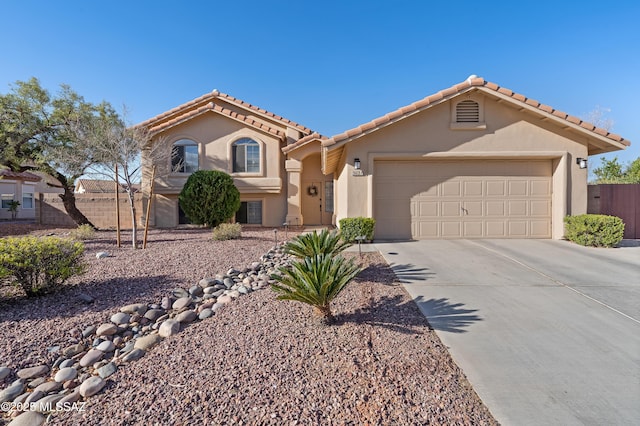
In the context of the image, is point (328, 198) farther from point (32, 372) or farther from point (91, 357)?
point (32, 372)

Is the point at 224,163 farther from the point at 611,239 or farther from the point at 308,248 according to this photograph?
the point at 611,239

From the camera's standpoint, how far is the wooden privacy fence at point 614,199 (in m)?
9.76

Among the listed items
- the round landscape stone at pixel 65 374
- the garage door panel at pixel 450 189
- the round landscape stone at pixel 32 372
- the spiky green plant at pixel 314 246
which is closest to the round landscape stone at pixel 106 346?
the round landscape stone at pixel 65 374

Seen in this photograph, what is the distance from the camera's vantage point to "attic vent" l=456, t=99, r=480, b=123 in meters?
9.30

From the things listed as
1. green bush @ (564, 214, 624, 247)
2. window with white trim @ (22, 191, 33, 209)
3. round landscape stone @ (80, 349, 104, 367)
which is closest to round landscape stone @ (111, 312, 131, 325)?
round landscape stone @ (80, 349, 104, 367)

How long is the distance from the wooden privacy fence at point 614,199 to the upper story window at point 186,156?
16134mm

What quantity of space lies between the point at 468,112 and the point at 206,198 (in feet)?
33.1

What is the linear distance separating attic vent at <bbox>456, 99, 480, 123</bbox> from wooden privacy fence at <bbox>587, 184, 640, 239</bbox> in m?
4.66

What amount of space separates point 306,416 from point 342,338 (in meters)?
1.21

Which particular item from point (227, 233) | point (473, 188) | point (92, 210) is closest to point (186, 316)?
point (227, 233)

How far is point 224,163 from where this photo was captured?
1466 centimetres

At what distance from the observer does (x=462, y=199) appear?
31.4 feet

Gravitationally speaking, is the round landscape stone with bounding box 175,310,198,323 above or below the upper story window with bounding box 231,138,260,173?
below

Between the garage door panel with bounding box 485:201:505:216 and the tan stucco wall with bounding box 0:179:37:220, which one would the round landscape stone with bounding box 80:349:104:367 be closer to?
the garage door panel with bounding box 485:201:505:216
